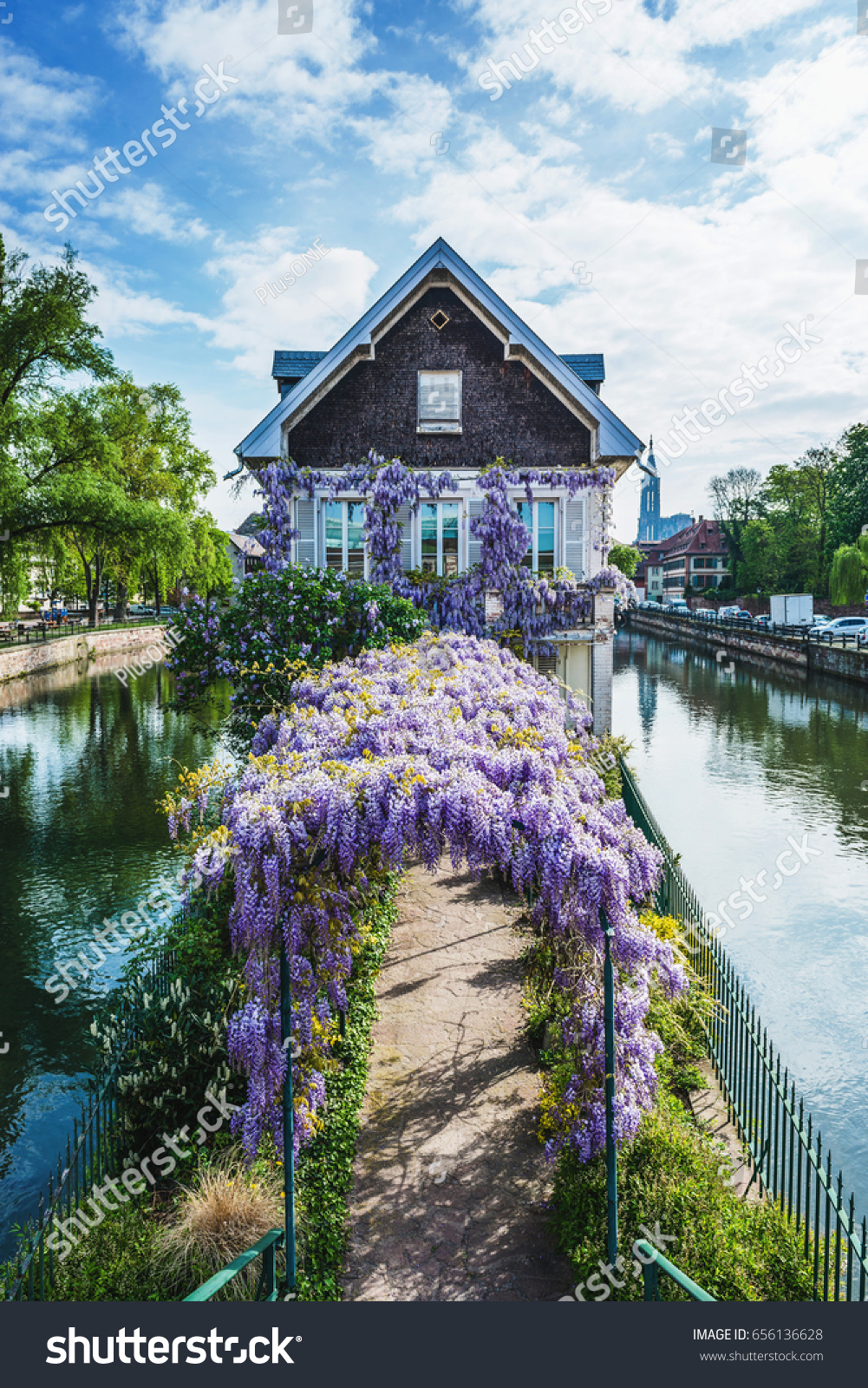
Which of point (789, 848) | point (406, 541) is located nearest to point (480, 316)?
point (406, 541)

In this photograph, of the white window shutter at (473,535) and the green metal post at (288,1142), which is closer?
the green metal post at (288,1142)

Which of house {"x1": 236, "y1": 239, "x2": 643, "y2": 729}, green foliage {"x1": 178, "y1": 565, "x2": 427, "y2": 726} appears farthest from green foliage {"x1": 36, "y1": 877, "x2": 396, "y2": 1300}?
house {"x1": 236, "y1": 239, "x2": 643, "y2": 729}

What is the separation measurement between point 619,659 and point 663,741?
99.7ft

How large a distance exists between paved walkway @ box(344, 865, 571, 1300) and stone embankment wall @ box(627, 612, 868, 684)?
35.2 m

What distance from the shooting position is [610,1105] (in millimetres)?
5953

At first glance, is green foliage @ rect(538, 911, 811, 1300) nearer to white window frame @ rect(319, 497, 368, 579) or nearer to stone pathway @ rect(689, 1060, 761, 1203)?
stone pathway @ rect(689, 1060, 761, 1203)

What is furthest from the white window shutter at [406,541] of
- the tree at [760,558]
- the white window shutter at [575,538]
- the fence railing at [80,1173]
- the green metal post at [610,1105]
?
the tree at [760,558]

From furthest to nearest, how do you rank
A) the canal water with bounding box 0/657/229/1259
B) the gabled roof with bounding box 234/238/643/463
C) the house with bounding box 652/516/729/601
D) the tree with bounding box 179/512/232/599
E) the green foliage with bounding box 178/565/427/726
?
the house with bounding box 652/516/729/601 → the tree with bounding box 179/512/232/599 → the gabled roof with bounding box 234/238/643/463 → the green foliage with bounding box 178/565/427/726 → the canal water with bounding box 0/657/229/1259

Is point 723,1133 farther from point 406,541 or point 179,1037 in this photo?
point 406,541

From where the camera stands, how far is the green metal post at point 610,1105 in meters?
5.57

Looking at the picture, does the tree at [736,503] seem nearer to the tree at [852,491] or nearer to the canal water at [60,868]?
the tree at [852,491]

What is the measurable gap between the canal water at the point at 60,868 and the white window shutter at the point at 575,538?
942 cm

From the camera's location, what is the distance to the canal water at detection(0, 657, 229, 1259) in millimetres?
8992

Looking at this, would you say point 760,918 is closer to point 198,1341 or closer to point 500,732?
point 500,732
